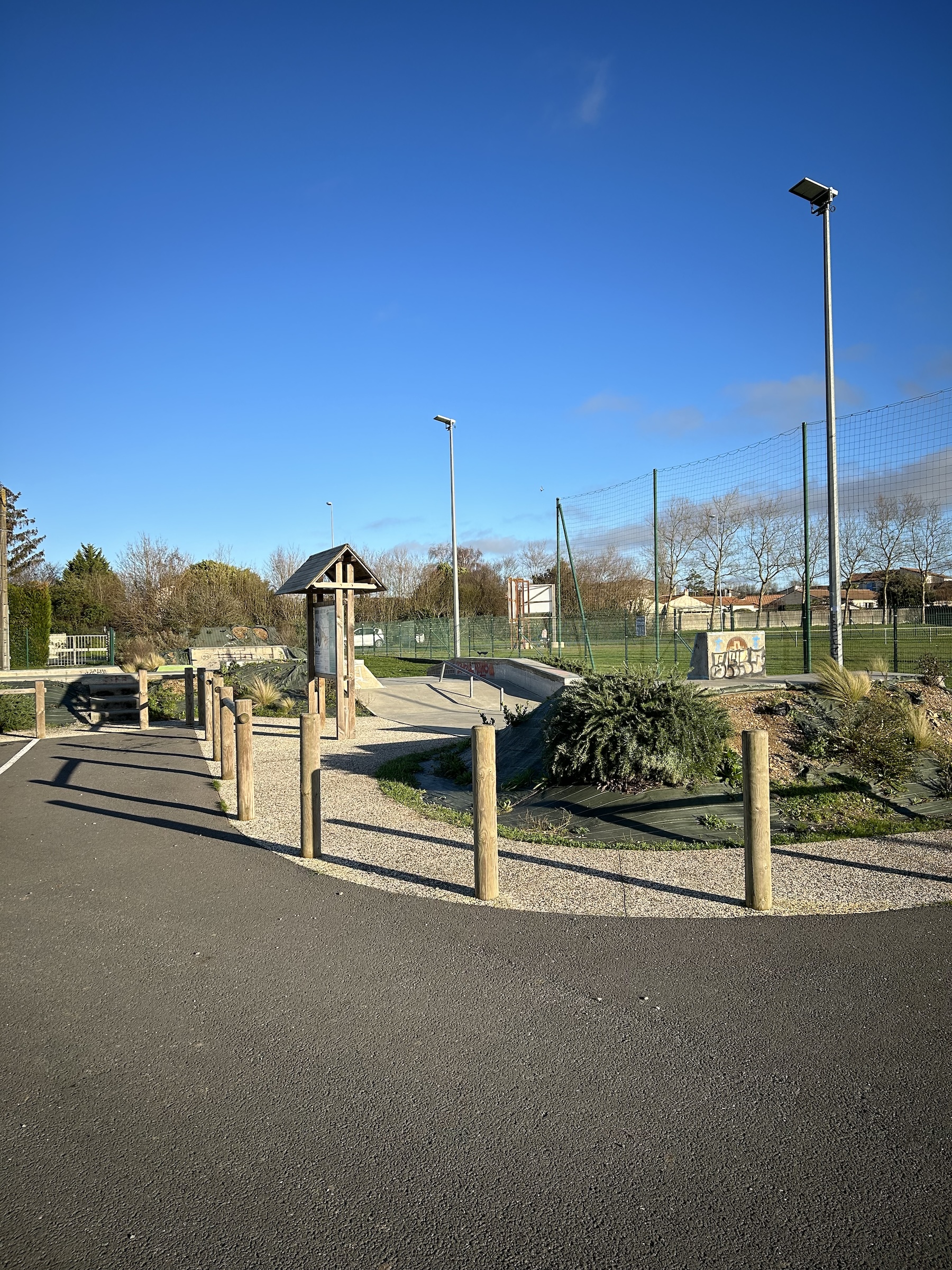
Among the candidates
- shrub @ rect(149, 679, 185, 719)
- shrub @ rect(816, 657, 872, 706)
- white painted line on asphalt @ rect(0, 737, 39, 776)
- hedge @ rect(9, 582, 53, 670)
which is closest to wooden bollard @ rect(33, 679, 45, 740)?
white painted line on asphalt @ rect(0, 737, 39, 776)

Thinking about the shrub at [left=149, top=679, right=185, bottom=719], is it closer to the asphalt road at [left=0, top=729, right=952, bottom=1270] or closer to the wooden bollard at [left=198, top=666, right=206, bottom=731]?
the wooden bollard at [left=198, top=666, right=206, bottom=731]

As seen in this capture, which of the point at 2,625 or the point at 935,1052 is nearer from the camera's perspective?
the point at 935,1052

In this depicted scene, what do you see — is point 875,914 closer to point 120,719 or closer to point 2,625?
point 120,719

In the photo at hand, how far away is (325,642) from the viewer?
15188 mm

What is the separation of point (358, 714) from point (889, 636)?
673 inches

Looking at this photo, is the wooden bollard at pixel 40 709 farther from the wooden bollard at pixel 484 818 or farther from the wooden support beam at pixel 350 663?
the wooden bollard at pixel 484 818

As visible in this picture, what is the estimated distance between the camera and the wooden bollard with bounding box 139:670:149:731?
17.4 m

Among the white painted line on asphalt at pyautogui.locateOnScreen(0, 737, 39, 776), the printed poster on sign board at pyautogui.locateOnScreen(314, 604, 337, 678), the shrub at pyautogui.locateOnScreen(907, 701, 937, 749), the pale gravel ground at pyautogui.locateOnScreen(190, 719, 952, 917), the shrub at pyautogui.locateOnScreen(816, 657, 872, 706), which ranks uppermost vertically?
the printed poster on sign board at pyautogui.locateOnScreen(314, 604, 337, 678)

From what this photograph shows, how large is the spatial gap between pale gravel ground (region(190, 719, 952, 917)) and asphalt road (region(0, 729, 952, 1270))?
33 cm

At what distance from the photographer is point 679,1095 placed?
323cm

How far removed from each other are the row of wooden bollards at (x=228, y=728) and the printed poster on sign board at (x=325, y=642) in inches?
69.7

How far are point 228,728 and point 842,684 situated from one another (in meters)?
7.18

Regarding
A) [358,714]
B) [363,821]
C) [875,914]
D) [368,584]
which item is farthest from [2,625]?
[875,914]

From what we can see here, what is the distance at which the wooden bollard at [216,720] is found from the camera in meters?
11.2
